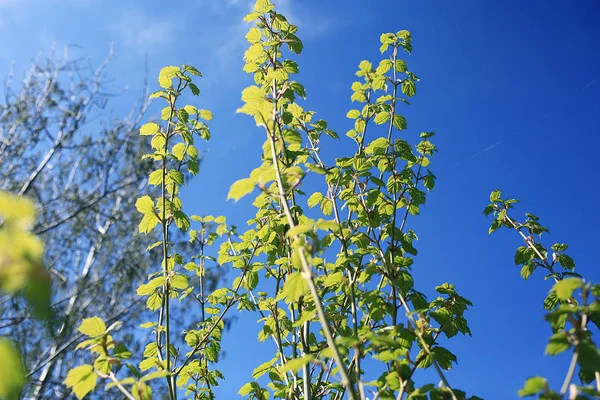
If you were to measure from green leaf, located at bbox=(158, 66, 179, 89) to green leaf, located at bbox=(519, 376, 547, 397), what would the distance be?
1.87 m

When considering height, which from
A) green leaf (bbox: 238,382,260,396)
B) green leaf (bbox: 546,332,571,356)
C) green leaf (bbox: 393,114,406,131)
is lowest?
green leaf (bbox: 546,332,571,356)

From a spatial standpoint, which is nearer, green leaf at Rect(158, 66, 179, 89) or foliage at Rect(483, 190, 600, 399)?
foliage at Rect(483, 190, 600, 399)

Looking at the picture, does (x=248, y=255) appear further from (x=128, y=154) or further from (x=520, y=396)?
(x=128, y=154)

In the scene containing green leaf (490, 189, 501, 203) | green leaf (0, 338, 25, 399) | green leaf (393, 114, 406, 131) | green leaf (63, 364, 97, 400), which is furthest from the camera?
green leaf (490, 189, 501, 203)

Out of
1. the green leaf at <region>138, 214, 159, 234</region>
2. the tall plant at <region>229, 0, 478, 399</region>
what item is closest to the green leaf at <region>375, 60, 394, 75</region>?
the tall plant at <region>229, 0, 478, 399</region>

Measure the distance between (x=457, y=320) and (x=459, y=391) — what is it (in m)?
0.66

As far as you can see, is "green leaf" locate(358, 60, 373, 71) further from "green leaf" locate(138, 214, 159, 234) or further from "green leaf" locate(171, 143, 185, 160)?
"green leaf" locate(138, 214, 159, 234)

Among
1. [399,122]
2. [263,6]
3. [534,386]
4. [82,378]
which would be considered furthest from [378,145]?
[82,378]

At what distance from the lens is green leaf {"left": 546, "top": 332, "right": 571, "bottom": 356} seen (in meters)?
1.01

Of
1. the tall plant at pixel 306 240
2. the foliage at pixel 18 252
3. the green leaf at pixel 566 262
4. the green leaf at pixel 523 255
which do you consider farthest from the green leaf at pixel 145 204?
the green leaf at pixel 566 262

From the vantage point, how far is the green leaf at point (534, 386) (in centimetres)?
92

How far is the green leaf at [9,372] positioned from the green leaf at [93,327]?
89cm

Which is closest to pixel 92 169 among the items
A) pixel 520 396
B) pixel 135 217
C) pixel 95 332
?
pixel 135 217

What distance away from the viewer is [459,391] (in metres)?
1.24
